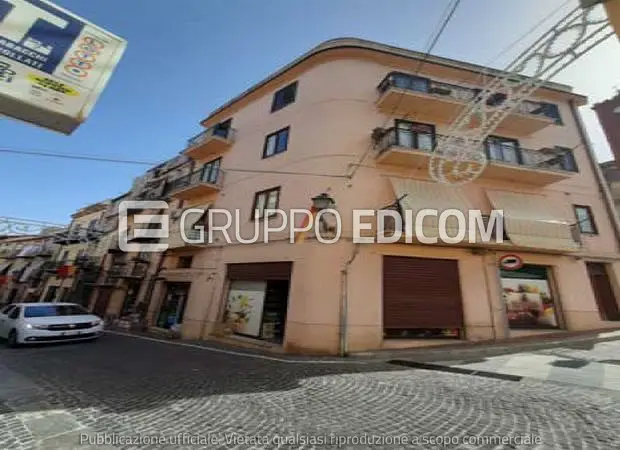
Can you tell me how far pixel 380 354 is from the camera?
8.76 metres

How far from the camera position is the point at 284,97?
14203 millimetres

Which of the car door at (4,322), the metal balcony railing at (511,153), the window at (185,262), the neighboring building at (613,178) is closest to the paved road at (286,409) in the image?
the car door at (4,322)

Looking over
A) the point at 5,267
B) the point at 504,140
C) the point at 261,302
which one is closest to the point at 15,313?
the point at 261,302

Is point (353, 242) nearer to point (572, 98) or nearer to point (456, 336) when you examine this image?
point (456, 336)

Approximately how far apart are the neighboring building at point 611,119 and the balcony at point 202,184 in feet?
75.9

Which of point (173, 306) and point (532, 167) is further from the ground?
point (532, 167)

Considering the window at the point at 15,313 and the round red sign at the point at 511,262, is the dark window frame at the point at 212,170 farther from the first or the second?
the round red sign at the point at 511,262

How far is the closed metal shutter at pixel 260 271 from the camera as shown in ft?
35.2

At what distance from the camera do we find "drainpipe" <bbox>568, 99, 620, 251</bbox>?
13250 millimetres

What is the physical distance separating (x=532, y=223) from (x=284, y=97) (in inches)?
468

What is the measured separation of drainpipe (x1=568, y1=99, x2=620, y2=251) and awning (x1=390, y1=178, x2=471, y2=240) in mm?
7866

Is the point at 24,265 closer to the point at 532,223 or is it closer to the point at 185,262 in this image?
the point at 185,262

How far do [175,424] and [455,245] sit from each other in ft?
33.5

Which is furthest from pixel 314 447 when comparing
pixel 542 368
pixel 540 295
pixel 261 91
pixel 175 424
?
pixel 261 91
